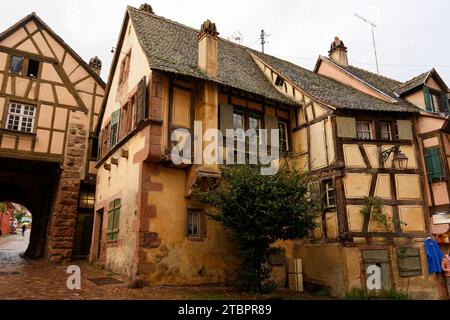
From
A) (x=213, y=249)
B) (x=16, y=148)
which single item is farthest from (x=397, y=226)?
(x=16, y=148)

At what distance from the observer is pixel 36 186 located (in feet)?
61.9

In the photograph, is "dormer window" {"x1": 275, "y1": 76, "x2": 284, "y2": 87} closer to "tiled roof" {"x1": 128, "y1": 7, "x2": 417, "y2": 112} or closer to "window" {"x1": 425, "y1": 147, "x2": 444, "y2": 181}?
"tiled roof" {"x1": 128, "y1": 7, "x2": 417, "y2": 112}

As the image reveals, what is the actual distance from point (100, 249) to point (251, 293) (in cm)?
703

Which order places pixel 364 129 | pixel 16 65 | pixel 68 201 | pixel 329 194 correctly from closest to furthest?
1. pixel 329 194
2. pixel 364 129
3. pixel 16 65
4. pixel 68 201

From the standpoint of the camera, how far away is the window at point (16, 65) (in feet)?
51.0

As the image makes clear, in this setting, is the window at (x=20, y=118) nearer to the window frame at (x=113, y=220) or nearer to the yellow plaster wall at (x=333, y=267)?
the window frame at (x=113, y=220)

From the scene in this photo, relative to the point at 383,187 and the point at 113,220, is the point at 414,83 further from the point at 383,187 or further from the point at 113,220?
the point at 113,220

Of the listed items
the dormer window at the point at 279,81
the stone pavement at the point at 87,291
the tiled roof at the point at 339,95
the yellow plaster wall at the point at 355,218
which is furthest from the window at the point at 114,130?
the yellow plaster wall at the point at 355,218

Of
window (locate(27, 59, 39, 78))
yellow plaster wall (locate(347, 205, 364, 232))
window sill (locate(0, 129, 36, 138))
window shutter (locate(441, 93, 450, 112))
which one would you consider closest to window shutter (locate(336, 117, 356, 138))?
yellow plaster wall (locate(347, 205, 364, 232))

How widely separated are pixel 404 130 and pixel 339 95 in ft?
9.36

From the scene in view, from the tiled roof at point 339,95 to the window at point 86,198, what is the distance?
35.7ft

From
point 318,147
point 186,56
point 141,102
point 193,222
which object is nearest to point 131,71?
point 186,56

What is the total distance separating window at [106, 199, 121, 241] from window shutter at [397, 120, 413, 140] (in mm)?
10116

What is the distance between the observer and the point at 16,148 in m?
14.8
